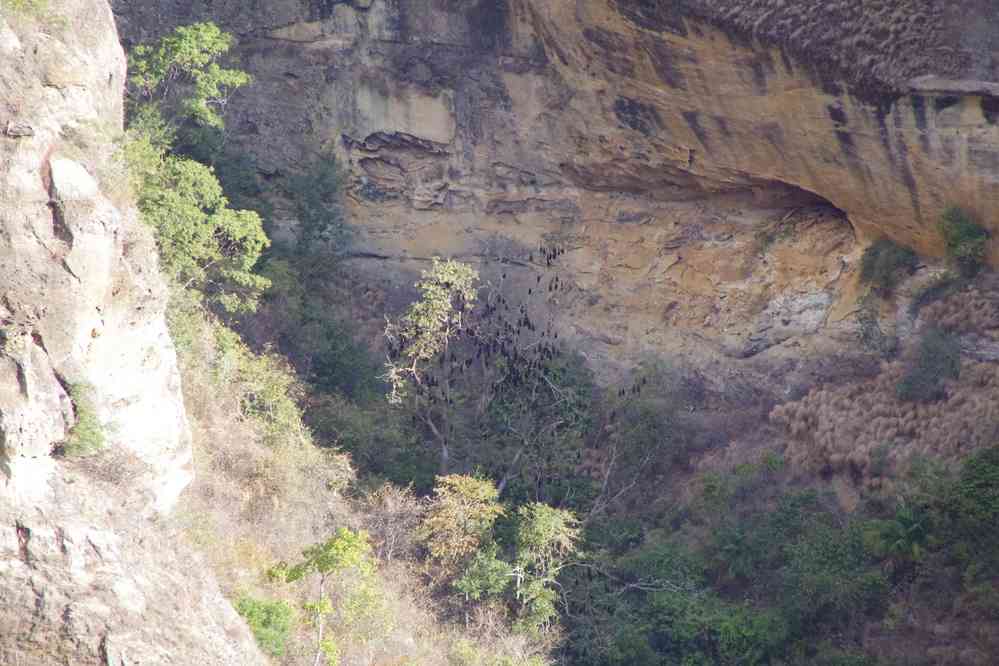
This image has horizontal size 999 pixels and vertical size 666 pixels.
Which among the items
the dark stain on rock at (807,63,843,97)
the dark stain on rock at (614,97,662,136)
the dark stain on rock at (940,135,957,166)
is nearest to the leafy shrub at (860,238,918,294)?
the dark stain on rock at (940,135,957,166)

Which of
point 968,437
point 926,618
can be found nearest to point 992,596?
point 926,618

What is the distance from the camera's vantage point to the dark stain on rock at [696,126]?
A: 1934cm

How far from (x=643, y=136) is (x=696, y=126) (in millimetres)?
1113

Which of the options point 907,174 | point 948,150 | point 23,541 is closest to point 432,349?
point 907,174

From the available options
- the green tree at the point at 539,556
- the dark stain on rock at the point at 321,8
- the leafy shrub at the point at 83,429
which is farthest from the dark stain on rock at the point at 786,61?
the leafy shrub at the point at 83,429

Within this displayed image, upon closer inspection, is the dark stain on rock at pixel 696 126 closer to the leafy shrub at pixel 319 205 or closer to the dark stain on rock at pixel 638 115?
the dark stain on rock at pixel 638 115

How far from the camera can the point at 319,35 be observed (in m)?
21.8

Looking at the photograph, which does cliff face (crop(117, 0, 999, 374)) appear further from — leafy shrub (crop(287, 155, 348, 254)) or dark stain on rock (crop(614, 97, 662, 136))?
leafy shrub (crop(287, 155, 348, 254))

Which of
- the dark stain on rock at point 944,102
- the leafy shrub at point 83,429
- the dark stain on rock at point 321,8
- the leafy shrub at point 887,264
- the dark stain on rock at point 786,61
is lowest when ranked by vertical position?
the leafy shrub at point 887,264

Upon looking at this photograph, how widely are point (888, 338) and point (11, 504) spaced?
40.5 feet

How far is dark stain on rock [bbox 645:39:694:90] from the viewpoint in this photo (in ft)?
61.1

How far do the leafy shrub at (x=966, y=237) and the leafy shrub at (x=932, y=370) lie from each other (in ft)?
3.98

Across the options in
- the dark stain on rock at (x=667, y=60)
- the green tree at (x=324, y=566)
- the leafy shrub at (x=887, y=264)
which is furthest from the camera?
the dark stain on rock at (x=667, y=60)

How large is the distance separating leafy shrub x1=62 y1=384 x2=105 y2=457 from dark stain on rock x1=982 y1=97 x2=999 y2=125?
1164 cm
